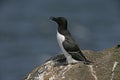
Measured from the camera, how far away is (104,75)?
20.9m

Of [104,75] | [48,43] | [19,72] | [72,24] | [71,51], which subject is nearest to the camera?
[104,75]

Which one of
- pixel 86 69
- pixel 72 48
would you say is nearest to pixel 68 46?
pixel 72 48

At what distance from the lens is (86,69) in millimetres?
21172

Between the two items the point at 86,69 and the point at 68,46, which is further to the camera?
the point at 68,46

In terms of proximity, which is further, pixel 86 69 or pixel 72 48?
pixel 72 48

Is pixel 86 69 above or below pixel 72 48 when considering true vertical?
below

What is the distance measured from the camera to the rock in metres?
20.9

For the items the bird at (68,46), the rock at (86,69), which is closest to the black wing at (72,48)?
the bird at (68,46)

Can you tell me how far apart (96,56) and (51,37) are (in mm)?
48276

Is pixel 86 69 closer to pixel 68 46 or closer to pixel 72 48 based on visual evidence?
pixel 72 48

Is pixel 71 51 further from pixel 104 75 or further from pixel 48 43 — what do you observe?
pixel 48 43

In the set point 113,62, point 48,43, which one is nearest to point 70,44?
point 113,62

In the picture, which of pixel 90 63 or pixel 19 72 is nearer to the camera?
pixel 90 63

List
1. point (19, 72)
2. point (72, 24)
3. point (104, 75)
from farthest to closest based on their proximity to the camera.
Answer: point (72, 24)
point (19, 72)
point (104, 75)
